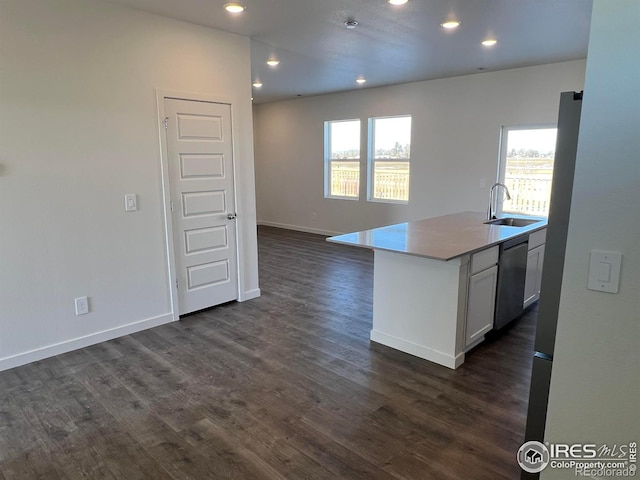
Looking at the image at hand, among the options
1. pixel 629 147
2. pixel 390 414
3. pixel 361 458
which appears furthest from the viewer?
pixel 390 414

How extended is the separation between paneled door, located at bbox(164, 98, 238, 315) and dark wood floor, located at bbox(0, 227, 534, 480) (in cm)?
45

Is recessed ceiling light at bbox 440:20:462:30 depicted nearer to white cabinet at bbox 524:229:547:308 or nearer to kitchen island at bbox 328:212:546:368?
kitchen island at bbox 328:212:546:368

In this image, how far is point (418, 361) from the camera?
303 centimetres

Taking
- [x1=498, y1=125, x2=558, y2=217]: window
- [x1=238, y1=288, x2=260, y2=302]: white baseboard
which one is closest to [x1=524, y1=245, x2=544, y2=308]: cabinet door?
[x1=498, y1=125, x2=558, y2=217]: window

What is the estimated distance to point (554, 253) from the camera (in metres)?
1.56

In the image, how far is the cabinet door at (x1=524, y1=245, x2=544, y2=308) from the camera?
3.83 metres

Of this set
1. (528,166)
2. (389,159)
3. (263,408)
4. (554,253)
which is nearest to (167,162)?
(263,408)

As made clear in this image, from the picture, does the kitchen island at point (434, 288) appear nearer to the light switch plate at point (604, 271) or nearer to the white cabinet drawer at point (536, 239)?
the white cabinet drawer at point (536, 239)

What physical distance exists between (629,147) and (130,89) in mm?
3403

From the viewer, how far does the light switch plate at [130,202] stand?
3.42m

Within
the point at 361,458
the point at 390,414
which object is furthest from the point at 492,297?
the point at 361,458

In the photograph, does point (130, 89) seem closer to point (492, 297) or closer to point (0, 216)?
point (0, 216)

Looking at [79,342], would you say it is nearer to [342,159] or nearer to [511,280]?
[511,280]

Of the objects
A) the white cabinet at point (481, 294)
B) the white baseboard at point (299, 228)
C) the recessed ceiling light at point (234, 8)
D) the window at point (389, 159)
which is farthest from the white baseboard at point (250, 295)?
the white baseboard at point (299, 228)
